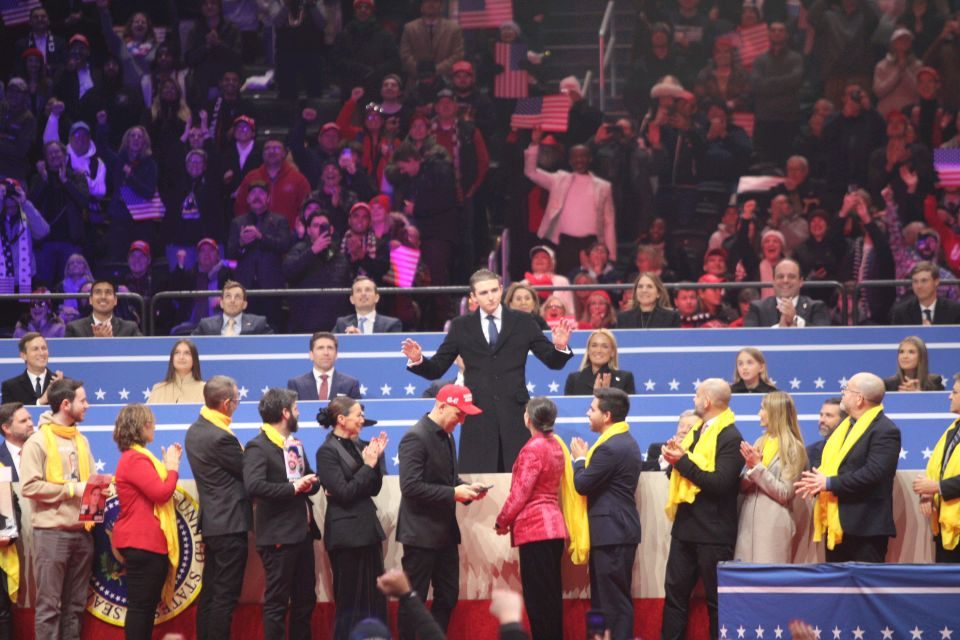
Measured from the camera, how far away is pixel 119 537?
8977 mm

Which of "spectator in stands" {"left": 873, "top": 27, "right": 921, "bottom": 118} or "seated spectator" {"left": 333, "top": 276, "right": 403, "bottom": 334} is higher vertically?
"spectator in stands" {"left": 873, "top": 27, "right": 921, "bottom": 118}

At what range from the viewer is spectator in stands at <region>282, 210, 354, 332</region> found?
581 inches

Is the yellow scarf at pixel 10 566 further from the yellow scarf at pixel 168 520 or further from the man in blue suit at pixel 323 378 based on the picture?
the man in blue suit at pixel 323 378

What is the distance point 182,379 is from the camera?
11.5 m

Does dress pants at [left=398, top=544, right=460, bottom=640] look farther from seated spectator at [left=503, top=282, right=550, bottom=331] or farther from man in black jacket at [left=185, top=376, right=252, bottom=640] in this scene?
seated spectator at [left=503, top=282, right=550, bottom=331]

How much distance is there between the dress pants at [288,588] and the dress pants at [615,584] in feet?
5.72

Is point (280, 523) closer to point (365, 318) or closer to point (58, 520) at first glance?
point (58, 520)

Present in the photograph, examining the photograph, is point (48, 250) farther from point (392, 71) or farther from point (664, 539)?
point (664, 539)

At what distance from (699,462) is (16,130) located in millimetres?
10842

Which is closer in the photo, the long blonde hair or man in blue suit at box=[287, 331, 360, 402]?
the long blonde hair

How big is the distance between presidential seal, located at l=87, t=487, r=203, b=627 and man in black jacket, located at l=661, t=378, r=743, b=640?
2.94 metres

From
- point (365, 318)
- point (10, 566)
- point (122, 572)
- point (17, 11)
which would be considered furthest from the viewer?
point (17, 11)

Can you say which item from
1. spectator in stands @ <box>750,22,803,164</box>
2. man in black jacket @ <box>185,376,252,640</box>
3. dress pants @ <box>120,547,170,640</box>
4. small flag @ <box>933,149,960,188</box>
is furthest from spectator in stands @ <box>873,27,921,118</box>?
dress pants @ <box>120,547,170,640</box>

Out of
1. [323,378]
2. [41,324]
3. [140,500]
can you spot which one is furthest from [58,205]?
[140,500]
